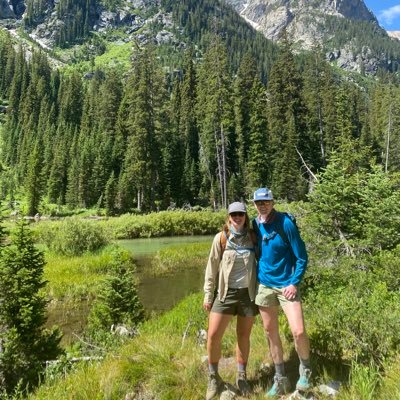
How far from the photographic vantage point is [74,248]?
23844 millimetres

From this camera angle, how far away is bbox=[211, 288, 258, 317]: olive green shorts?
5086 millimetres

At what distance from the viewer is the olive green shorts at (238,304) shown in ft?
16.7

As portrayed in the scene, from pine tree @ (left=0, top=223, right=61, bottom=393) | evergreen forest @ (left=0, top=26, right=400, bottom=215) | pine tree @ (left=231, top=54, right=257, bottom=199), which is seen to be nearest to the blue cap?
pine tree @ (left=0, top=223, right=61, bottom=393)

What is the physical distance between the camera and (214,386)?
4852mm

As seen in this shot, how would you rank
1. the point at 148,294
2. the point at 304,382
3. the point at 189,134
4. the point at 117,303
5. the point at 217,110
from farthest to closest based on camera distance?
the point at 189,134
the point at 217,110
the point at 148,294
the point at 117,303
the point at 304,382

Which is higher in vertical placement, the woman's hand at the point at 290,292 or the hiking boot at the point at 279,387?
the woman's hand at the point at 290,292

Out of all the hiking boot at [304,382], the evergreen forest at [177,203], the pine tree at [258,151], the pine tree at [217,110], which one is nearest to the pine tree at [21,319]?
the evergreen forest at [177,203]

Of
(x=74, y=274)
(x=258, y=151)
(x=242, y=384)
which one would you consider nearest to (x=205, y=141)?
(x=258, y=151)

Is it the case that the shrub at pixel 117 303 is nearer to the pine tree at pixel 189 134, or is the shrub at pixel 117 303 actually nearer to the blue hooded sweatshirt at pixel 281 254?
the blue hooded sweatshirt at pixel 281 254

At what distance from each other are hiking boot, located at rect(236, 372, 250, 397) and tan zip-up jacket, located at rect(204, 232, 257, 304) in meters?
0.93

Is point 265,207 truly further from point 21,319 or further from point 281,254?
point 21,319

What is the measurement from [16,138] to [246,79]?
56.3m

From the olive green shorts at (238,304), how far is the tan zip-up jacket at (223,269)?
0.07m

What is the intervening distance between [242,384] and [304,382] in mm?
796
